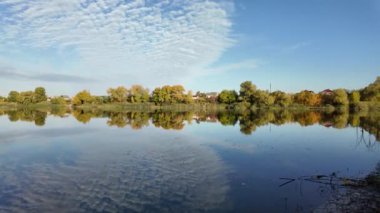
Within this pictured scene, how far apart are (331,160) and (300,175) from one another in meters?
4.17

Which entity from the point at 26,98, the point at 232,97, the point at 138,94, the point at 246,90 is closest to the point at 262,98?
the point at 246,90

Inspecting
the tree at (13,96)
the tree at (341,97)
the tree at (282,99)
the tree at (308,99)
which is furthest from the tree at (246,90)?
the tree at (13,96)

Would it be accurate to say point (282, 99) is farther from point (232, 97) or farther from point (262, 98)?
point (232, 97)

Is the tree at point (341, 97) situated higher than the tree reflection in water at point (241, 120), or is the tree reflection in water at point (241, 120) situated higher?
the tree at point (341, 97)

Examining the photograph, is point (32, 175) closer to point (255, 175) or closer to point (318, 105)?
point (255, 175)

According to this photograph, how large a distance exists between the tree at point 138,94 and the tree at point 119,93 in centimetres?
263

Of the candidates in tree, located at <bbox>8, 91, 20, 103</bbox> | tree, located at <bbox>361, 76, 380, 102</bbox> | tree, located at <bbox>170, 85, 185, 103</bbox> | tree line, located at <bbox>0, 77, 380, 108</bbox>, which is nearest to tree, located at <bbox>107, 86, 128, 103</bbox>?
tree line, located at <bbox>0, 77, 380, 108</bbox>

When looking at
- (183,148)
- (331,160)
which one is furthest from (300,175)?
(183,148)

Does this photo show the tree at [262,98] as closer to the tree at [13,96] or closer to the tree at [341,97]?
the tree at [341,97]

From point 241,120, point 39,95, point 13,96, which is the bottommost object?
point 241,120

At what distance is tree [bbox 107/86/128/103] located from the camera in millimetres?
109500

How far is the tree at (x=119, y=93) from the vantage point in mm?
109500

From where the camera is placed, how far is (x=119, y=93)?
359ft

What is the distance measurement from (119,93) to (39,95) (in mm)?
37051
